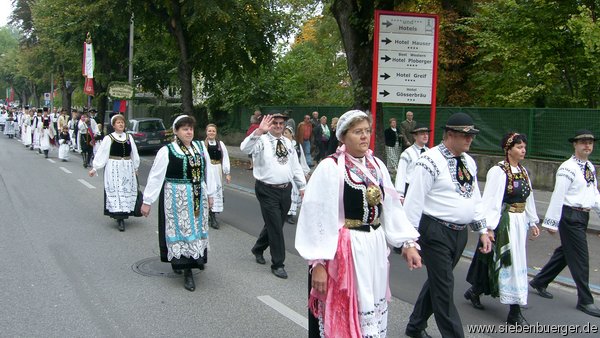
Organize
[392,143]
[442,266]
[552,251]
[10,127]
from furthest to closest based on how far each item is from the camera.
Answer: [10,127], [392,143], [552,251], [442,266]

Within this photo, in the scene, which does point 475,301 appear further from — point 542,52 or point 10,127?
point 10,127

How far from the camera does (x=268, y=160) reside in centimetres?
709

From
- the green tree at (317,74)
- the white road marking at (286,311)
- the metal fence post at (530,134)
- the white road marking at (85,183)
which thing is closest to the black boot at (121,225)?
the white road marking at (286,311)

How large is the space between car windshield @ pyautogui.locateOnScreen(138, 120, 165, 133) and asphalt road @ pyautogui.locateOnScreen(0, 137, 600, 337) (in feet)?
51.9

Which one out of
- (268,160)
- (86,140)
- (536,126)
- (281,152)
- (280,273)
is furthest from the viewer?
(86,140)

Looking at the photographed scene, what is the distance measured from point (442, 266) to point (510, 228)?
4.59ft

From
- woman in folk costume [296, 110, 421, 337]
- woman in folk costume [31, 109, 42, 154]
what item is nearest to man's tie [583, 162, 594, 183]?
woman in folk costume [296, 110, 421, 337]

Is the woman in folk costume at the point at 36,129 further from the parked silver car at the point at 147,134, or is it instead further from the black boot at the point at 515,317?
the black boot at the point at 515,317

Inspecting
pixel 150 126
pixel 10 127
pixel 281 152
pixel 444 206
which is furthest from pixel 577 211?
pixel 10 127

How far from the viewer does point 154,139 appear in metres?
25.6

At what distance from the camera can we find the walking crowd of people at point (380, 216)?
360cm

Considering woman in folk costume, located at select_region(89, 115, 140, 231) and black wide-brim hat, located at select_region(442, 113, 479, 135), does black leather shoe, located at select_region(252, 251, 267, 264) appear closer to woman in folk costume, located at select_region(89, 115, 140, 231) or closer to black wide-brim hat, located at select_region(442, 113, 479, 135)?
woman in folk costume, located at select_region(89, 115, 140, 231)

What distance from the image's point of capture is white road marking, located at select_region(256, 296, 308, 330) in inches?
207

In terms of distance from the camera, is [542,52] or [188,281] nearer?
[188,281]
